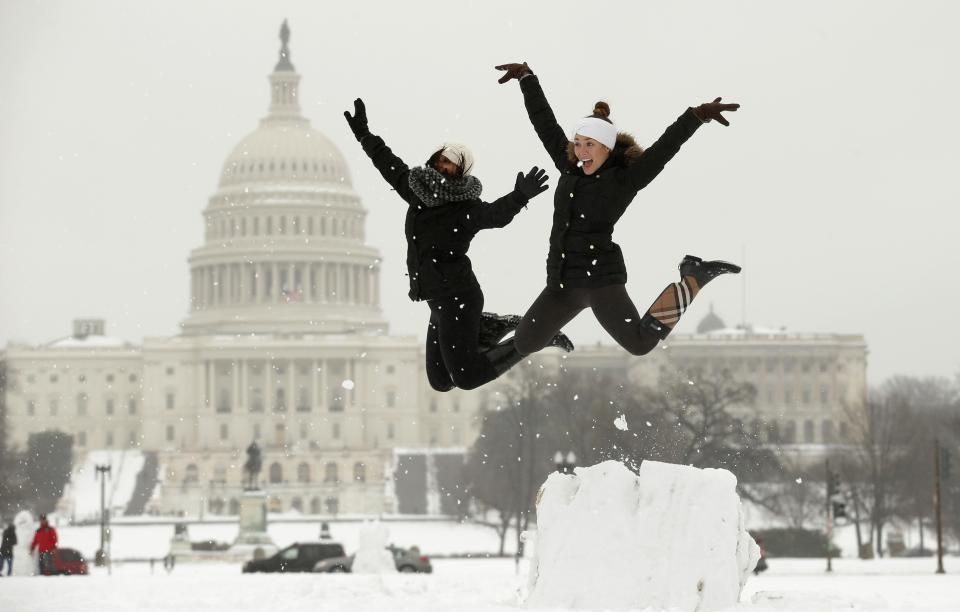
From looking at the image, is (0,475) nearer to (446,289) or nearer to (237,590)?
(237,590)

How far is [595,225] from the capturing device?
8.80m

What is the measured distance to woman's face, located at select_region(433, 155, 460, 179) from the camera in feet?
29.6

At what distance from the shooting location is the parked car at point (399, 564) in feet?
118

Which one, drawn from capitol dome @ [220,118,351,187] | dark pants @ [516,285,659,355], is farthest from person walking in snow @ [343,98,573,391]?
capitol dome @ [220,118,351,187]

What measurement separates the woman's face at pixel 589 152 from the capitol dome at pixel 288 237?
12878cm

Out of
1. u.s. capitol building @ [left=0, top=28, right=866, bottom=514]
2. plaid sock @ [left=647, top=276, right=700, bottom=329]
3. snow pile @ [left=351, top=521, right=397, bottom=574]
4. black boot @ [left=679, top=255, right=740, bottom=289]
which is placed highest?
u.s. capitol building @ [left=0, top=28, right=866, bottom=514]

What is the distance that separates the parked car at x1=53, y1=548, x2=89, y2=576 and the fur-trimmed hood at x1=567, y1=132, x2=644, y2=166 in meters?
23.3

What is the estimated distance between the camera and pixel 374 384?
15025 cm

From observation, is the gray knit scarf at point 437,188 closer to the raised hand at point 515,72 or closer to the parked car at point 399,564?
the raised hand at point 515,72

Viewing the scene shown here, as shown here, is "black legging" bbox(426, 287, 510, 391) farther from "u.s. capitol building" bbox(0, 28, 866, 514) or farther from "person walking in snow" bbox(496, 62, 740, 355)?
"u.s. capitol building" bbox(0, 28, 866, 514)

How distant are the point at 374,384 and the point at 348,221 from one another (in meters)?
12.9

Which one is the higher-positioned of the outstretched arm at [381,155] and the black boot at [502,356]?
the outstretched arm at [381,155]

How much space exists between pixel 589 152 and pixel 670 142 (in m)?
0.39

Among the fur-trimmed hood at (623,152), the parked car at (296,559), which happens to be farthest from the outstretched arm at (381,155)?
the parked car at (296,559)
